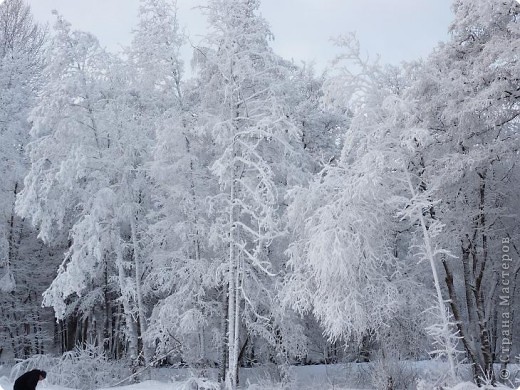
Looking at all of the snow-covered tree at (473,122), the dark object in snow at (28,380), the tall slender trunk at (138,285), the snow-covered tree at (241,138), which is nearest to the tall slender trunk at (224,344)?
the snow-covered tree at (241,138)

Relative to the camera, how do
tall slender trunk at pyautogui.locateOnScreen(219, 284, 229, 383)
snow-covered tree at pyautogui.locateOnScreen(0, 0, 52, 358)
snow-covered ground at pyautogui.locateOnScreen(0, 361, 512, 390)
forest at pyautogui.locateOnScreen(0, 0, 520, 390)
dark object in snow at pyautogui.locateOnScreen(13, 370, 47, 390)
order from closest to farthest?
dark object in snow at pyautogui.locateOnScreen(13, 370, 47, 390)
forest at pyautogui.locateOnScreen(0, 0, 520, 390)
snow-covered ground at pyautogui.locateOnScreen(0, 361, 512, 390)
tall slender trunk at pyautogui.locateOnScreen(219, 284, 229, 383)
snow-covered tree at pyautogui.locateOnScreen(0, 0, 52, 358)

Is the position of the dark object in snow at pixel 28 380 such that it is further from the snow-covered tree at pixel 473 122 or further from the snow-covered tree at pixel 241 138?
the snow-covered tree at pixel 473 122

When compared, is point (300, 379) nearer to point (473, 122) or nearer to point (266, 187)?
point (266, 187)

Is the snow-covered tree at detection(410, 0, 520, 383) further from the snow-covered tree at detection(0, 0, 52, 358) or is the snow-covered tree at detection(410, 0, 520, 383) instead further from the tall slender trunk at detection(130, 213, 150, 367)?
the snow-covered tree at detection(0, 0, 52, 358)

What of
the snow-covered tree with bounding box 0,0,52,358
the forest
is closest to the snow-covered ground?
the forest

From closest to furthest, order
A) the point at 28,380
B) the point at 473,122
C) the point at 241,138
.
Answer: the point at 28,380 → the point at 473,122 → the point at 241,138

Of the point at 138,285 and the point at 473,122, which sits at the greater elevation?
the point at 473,122

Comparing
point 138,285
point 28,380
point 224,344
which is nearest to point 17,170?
point 138,285

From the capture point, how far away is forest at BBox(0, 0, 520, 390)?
38.5 ft

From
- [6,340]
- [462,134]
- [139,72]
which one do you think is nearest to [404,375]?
[462,134]

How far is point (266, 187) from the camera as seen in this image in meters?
13.1

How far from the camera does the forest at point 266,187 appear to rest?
38.5 feet

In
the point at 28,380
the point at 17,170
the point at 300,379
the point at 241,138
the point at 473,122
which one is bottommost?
the point at 300,379

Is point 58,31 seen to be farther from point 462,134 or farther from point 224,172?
point 462,134
